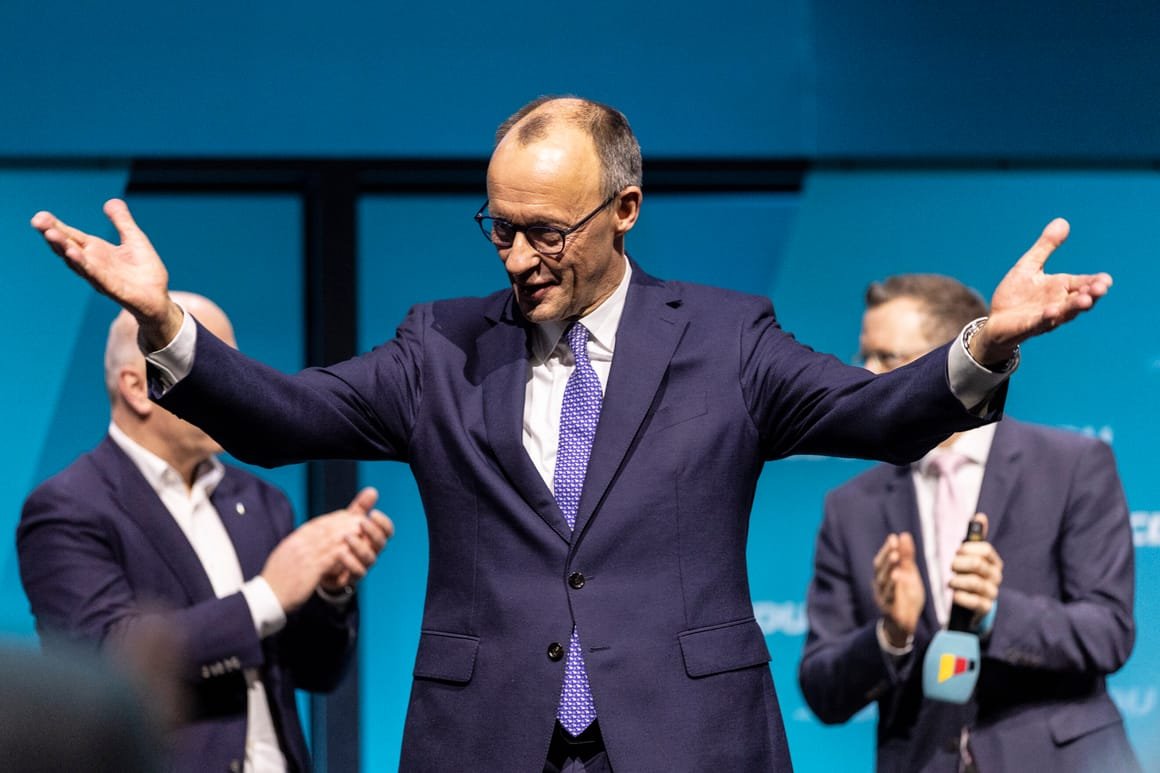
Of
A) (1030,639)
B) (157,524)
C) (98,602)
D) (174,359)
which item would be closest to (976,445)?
(1030,639)

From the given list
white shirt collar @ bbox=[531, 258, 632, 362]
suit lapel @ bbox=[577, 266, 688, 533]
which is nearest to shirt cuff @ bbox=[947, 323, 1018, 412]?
suit lapel @ bbox=[577, 266, 688, 533]

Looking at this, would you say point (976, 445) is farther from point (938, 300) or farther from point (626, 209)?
point (626, 209)

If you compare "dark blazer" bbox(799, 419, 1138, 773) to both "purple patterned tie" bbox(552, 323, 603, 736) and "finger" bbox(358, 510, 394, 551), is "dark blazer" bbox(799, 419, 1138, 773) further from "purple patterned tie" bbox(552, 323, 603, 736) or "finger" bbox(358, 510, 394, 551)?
"purple patterned tie" bbox(552, 323, 603, 736)

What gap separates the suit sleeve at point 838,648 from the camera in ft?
12.2

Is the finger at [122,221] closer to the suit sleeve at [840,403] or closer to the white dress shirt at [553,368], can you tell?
the white dress shirt at [553,368]

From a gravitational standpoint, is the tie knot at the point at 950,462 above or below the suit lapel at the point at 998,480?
above

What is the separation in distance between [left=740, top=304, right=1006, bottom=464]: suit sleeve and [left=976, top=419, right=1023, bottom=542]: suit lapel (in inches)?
55.1

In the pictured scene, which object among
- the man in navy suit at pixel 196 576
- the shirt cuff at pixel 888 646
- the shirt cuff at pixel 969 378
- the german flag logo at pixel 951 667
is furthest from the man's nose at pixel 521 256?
the shirt cuff at pixel 888 646

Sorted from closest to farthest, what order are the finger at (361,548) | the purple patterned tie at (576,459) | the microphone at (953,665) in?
1. the purple patterned tie at (576,459)
2. the microphone at (953,665)
3. the finger at (361,548)

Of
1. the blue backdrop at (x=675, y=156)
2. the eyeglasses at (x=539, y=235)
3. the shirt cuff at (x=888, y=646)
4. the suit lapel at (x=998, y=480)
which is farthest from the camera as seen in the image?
the blue backdrop at (x=675, y=156)

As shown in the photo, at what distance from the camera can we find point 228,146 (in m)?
4.90

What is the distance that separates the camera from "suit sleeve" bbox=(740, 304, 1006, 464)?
7.45 feet

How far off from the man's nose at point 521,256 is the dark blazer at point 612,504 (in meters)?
0.17

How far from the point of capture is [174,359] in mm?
2275
